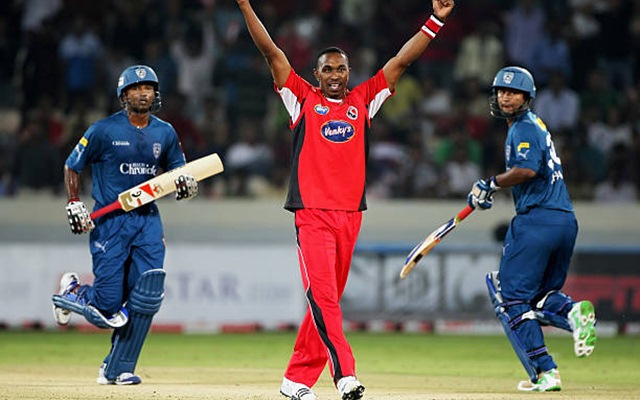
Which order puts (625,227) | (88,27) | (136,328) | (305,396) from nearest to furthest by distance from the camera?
(305,396) → (136,328) → (625,227) → (88,27)

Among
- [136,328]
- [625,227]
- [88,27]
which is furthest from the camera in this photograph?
[88,27]

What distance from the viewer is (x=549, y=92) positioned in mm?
17438

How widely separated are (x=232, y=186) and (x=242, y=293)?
1845 mm

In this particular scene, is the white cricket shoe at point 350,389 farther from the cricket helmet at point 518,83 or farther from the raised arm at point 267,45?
the cricket helmet at point 518,83

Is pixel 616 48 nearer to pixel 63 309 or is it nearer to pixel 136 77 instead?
pixel 136 77

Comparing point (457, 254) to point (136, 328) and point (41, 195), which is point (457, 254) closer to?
point (41, 195)

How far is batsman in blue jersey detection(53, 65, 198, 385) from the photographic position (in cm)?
915

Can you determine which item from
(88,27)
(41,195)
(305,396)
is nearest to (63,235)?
(41,195)

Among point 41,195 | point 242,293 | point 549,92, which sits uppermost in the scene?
point 549,92

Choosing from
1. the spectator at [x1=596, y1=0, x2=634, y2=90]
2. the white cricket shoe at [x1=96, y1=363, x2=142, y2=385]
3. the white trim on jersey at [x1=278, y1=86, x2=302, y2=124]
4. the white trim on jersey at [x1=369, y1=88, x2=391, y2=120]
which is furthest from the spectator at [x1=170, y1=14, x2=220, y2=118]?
the white trim on jersey at [x1=278, y1=86, x2=302, y2=124]

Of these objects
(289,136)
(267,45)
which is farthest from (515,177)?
(289,136)

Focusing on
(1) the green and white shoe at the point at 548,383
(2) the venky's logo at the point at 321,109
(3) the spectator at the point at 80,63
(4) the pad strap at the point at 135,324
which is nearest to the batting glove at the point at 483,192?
(1) the green and white shoe at the point at 548,383

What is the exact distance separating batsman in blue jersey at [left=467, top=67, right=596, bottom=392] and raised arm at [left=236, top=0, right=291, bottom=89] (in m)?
1.85

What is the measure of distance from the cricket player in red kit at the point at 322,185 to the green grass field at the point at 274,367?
55 cm
